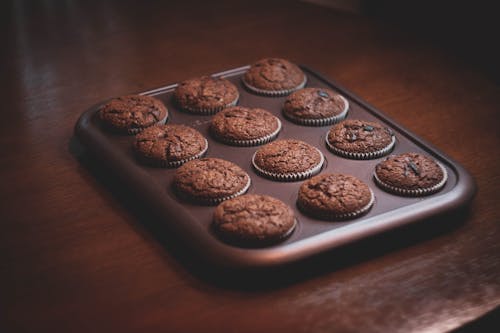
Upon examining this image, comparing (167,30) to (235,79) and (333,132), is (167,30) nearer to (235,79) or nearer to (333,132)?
(235,79)

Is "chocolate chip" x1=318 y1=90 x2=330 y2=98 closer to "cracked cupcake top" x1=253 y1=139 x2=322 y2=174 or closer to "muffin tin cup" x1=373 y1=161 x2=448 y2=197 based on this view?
"cracked cupcake top" x1=253 y1=139 x2=322 y2=174

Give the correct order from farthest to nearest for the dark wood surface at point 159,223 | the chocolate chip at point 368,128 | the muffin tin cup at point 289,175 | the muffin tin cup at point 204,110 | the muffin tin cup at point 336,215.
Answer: the muffin tin cup at point 204,110 → the chocolate chip at point 368,128 → the muffin tin cup at point 289,175 → the muffin tin cup at point 336,215 → the dark wood surface at point 159,223

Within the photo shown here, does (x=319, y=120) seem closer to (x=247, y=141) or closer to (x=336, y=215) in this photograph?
(x=247, y=141)

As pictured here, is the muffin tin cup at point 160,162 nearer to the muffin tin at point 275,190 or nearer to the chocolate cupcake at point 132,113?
the muffin tin at point 275,190

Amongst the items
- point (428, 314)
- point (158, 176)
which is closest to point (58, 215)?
point (158, 176)

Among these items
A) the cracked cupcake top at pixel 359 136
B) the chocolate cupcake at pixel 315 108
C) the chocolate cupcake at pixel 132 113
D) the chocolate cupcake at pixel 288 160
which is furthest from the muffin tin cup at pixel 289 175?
the chocolate cupcake at pixel 132 113

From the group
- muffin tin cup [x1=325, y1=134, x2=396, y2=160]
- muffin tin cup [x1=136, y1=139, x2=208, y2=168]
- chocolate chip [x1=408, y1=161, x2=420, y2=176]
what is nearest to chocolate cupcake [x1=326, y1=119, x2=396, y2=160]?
muffin tin cup [x1=325, y1=134, x2=396, y2=160]

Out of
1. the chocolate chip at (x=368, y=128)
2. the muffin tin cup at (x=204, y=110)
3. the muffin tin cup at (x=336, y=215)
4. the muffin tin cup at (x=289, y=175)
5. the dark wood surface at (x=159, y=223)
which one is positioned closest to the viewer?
the dark wood surface at (x=159, y=223)
